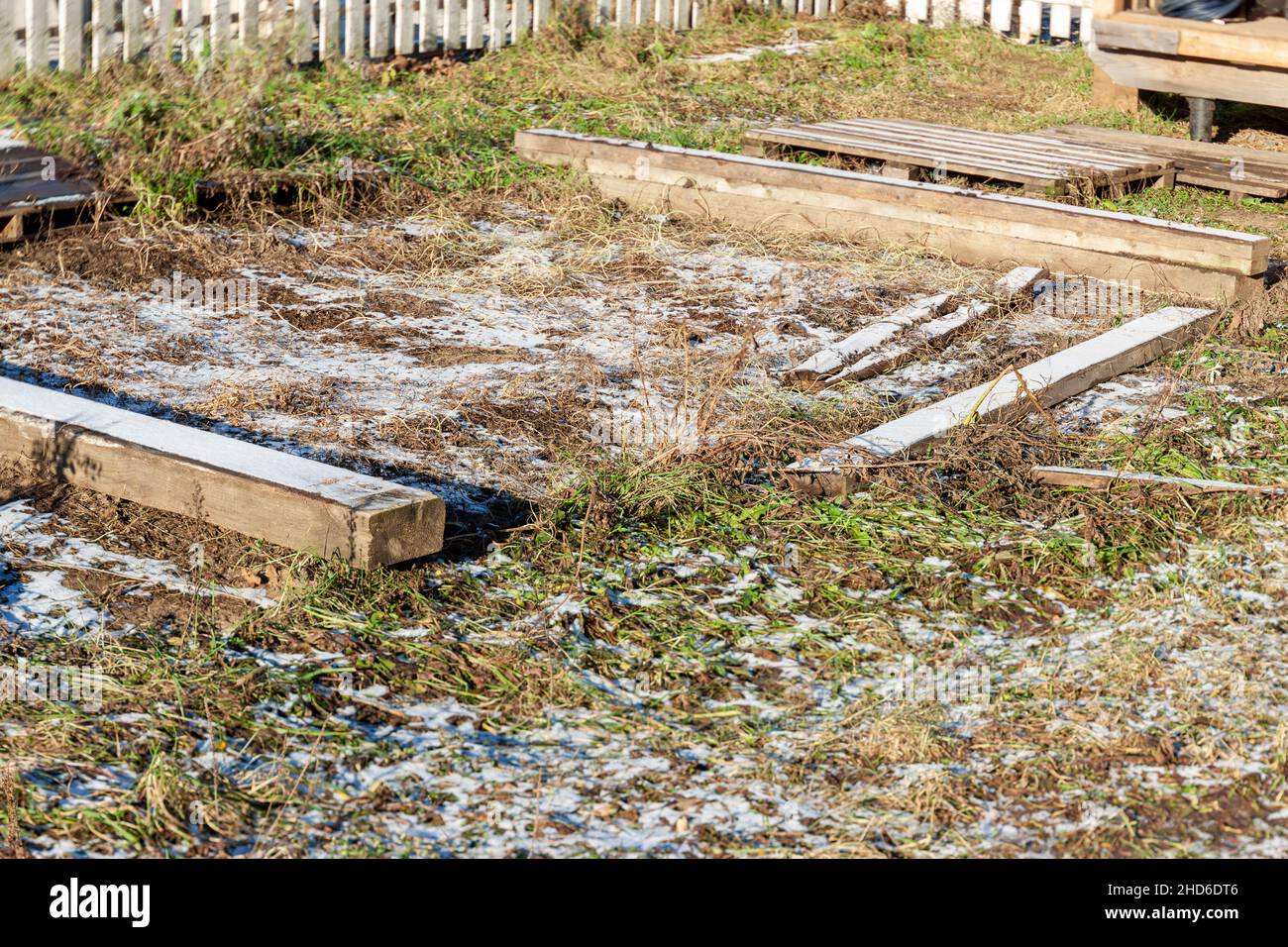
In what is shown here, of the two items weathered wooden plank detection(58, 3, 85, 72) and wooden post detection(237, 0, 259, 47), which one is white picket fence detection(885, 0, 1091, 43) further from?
weathered wooden plank detection(58, 3, 85, 72)

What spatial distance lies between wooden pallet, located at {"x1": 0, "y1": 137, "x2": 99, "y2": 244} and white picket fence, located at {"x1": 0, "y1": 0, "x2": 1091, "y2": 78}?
4.00 feet

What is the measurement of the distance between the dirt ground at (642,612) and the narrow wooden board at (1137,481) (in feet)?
0.15

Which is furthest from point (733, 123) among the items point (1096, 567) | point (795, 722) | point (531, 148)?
point (795, 722)

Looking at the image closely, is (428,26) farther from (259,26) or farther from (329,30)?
(259,26)

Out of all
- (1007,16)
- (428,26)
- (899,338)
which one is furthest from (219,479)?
(1007,16)

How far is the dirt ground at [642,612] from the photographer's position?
2.86 metres

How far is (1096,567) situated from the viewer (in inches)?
154

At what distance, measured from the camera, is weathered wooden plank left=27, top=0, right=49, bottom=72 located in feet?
29.2

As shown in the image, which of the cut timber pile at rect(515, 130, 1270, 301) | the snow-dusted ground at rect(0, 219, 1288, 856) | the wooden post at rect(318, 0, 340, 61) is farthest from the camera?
the wooden post at rect(318, 0, 340, 61)

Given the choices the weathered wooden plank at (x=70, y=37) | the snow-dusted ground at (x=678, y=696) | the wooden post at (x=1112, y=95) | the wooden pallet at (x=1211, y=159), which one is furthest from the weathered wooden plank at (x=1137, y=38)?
the weathered wooden plank at (x=70, y=37)

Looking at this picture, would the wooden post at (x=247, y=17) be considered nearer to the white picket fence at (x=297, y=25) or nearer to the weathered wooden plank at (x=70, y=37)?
the white picket fence at (x=297, y=25)

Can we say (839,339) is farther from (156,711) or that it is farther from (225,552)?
(156,711)

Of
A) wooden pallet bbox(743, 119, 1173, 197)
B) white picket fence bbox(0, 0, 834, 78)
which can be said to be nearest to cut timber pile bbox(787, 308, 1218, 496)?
wooden pallet bbox(743, 119, 1173, 197)
